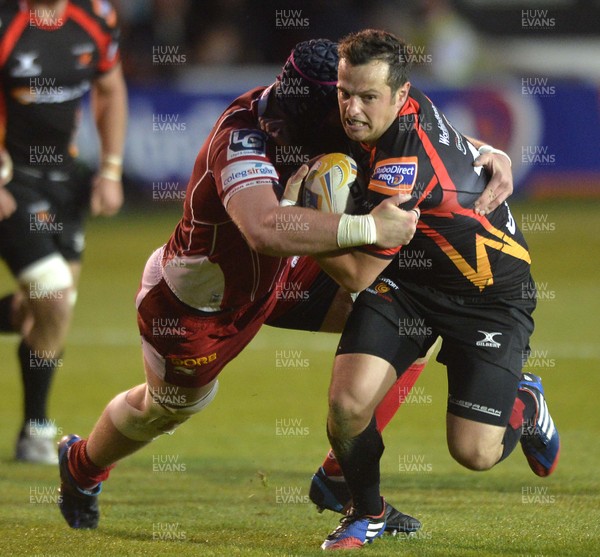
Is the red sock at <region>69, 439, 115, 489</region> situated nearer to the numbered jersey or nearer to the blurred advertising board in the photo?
the numbered jersey

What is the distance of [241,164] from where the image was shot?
5.17 metres

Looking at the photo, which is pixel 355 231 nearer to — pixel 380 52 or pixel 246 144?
pixel 246 144

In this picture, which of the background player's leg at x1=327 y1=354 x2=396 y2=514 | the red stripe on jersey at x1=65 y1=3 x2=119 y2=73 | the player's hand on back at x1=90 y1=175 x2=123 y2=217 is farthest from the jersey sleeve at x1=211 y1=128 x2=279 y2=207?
the red stripe on jersey at x1=65 y1=3 x2=119 y2=73

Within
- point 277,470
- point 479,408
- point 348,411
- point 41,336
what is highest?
point 348,411

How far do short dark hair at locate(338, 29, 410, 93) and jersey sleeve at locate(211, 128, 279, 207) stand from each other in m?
0.53

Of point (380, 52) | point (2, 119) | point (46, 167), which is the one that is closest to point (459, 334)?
point (380, 52)

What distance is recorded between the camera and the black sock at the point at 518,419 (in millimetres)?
5828

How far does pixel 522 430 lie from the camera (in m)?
6.04

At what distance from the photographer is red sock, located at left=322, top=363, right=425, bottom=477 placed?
5.96 meters

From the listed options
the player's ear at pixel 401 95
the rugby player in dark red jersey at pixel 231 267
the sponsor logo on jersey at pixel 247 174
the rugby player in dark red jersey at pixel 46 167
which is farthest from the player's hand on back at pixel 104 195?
the player's ear at pixel 401 95

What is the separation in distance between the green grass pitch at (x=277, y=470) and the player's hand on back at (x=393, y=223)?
4.43 feet

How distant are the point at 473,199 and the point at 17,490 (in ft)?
10.3

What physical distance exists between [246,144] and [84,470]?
192cm

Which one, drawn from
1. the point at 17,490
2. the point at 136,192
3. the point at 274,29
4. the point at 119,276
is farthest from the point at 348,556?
the point at 274,29
